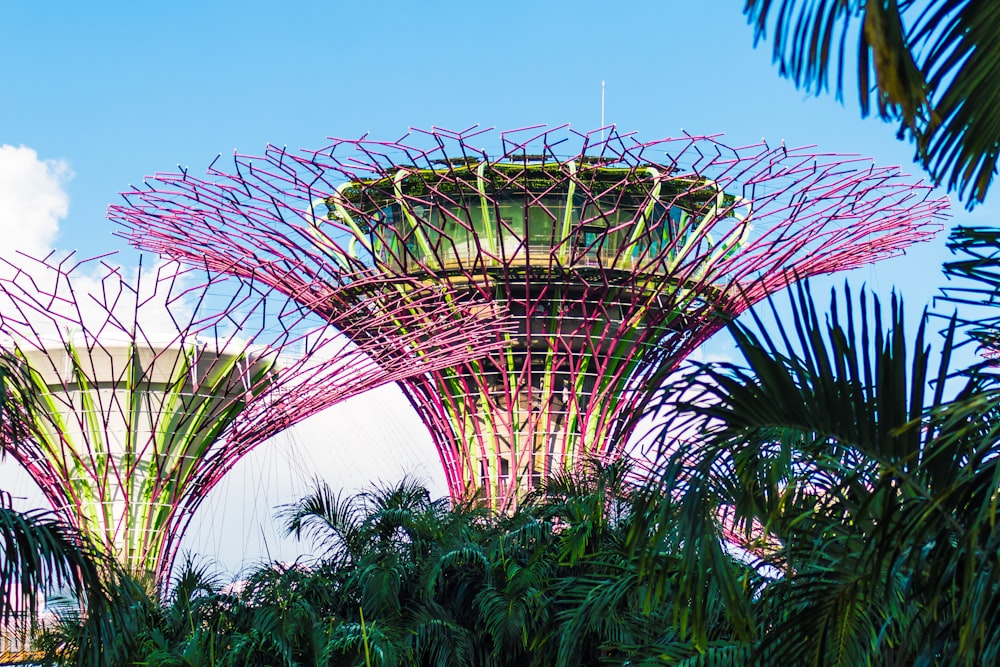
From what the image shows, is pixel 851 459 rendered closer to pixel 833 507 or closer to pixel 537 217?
pixel 833 507

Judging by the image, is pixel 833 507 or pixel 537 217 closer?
pixel 833 507

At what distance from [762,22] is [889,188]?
26796 millimetres

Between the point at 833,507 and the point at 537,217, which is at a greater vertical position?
the point at 537,217

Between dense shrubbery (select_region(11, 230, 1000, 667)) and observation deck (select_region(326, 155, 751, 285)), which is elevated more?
observation deck (select_region(326, 155, 751, 285))

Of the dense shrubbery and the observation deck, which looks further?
the observation deck

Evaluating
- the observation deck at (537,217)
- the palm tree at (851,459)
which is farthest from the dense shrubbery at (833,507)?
the observation deck at (537,217)

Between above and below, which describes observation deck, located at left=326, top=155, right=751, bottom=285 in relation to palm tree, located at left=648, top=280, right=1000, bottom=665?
above

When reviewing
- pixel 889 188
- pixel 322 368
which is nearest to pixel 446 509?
pixel 322 368

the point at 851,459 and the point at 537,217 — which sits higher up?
the point at 537,217

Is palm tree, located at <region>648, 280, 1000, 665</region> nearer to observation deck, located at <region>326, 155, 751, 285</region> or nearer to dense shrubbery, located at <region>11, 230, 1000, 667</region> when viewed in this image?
dense shrubbery, located at <region>11, 230, 1000, 667</region>

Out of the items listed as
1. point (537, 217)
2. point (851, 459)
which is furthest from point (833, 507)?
point (537, 217)

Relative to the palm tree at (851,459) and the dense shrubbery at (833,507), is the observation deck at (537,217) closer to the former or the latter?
the dense shrubbery at (833,507)

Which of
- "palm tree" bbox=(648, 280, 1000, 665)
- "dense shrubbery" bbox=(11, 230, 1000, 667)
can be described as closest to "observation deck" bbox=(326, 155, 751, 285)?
"dense shrubbery" bbox=(11, 230, 1000, 667)

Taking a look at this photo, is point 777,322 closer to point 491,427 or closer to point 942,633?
A: point 942,633
